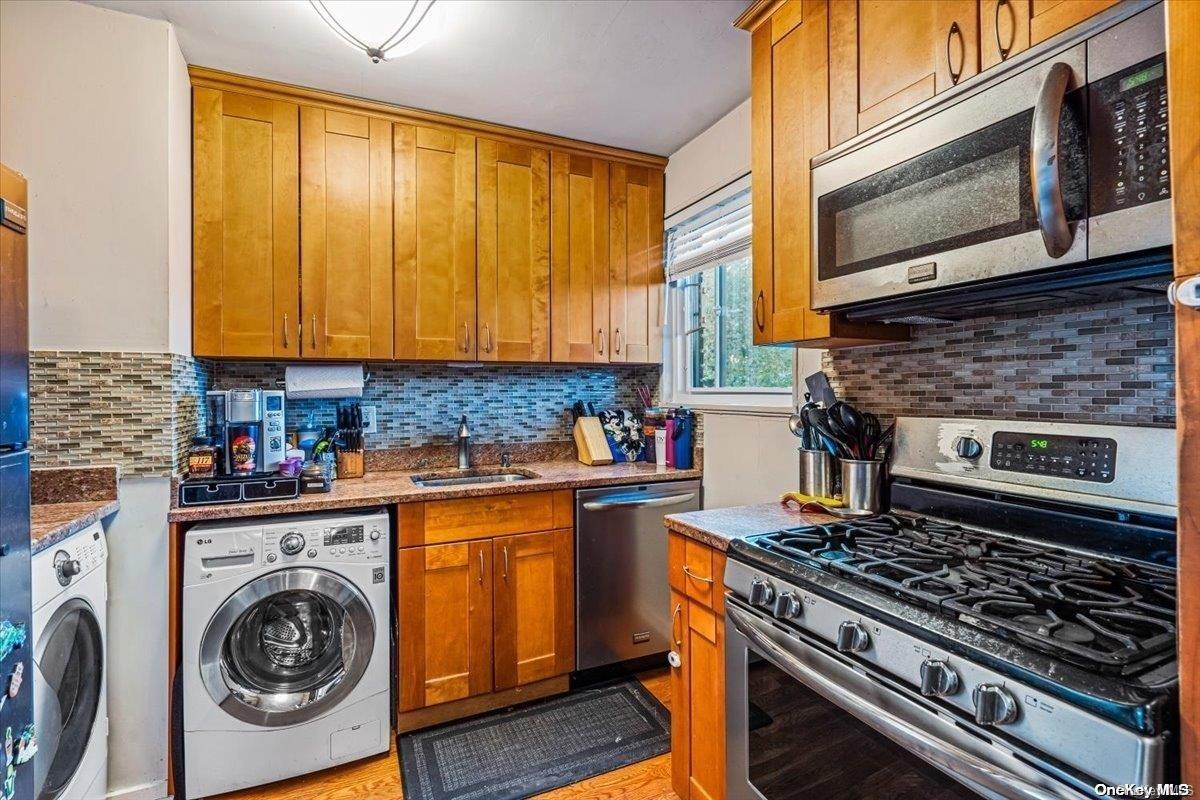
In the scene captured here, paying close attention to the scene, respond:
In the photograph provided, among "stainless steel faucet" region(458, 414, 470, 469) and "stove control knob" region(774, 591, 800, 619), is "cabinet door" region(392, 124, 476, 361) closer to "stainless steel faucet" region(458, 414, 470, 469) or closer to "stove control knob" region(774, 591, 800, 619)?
"stainless steel faucet" region(458, 414, 470, 469)

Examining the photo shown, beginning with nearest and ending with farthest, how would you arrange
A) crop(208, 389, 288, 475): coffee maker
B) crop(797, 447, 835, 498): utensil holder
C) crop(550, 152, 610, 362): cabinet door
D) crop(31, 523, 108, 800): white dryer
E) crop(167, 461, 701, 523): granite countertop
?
crop(31, 523, 108, 800): white dryer < crop(797, 447, 835, 498): utensil holder < crop(167, 461, 701, 523): granite countertop < crop(208, 389, 288, 475): coffee maker < crop(550, 152, 610, 362): cabinet door

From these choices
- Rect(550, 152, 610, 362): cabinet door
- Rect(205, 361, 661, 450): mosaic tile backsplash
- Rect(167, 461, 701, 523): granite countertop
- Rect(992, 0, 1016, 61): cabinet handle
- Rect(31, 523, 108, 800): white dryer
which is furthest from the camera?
Rect(550, 152, 610, 362): cabinet door

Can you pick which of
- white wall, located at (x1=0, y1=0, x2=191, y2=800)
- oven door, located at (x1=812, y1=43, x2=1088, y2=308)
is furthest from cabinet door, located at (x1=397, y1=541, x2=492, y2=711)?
oven door, located at (x1=812, y1=43, x2=1088, y2=308)

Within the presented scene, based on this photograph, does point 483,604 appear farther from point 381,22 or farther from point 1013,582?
point 381,22

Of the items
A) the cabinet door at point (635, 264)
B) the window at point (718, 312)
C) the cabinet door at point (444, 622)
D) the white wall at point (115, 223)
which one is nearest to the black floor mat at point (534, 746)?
the cabinet door at point (444, 622)

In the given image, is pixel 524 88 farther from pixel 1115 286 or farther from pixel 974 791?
pixel 974 791

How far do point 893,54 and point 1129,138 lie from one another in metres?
0.59

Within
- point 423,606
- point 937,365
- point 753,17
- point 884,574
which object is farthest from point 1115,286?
point 423,606

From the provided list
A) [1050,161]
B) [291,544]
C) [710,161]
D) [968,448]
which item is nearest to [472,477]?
[291,544]

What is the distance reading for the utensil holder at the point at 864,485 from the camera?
156cm

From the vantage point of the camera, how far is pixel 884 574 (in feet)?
3.51

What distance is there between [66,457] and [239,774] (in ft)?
3.72

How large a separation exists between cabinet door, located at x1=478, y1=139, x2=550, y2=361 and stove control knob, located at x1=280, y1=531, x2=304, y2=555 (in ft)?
3.38

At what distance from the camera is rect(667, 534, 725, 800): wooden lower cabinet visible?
1447 mm
